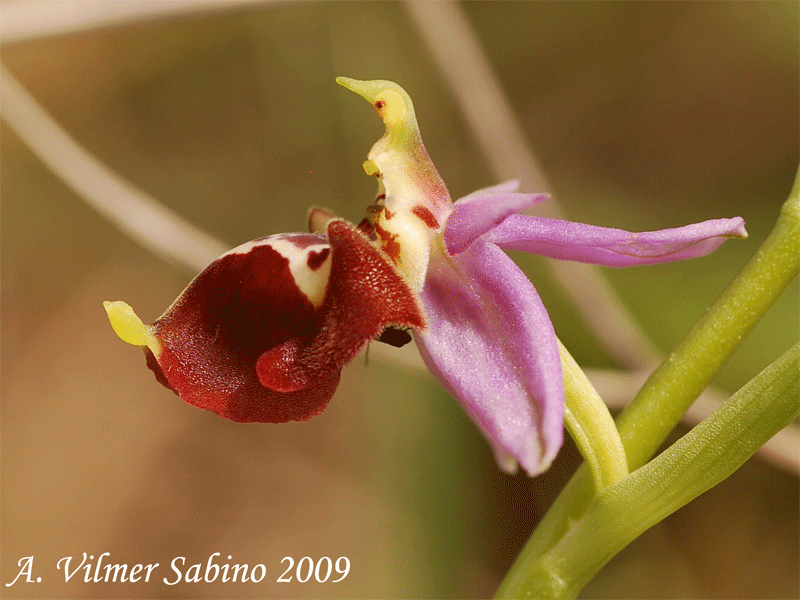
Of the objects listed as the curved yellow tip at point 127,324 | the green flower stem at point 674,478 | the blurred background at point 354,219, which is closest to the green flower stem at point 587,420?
the green flower stem at point 674,478

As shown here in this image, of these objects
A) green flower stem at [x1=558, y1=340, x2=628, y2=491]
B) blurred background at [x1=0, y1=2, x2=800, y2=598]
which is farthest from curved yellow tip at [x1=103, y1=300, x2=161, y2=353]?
blurred background at [x1=0, y1=2, x2=800, y2=598]

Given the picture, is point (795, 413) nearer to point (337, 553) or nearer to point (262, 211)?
point (337, 553)

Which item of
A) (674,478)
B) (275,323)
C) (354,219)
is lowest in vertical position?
(354,219)

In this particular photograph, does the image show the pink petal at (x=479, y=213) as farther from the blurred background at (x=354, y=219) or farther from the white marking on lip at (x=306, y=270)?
the blurred background at (x=354, y=219)

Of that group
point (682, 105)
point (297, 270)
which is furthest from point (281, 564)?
point (682, 105)

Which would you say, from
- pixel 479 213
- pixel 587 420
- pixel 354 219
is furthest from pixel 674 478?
pixel 354 219

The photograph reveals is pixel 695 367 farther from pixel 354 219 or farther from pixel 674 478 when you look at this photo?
pixel 354 219

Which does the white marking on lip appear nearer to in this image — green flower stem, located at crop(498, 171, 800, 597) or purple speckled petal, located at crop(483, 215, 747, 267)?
purple speckled petal, located at crop(483, 215, 747, 267)
